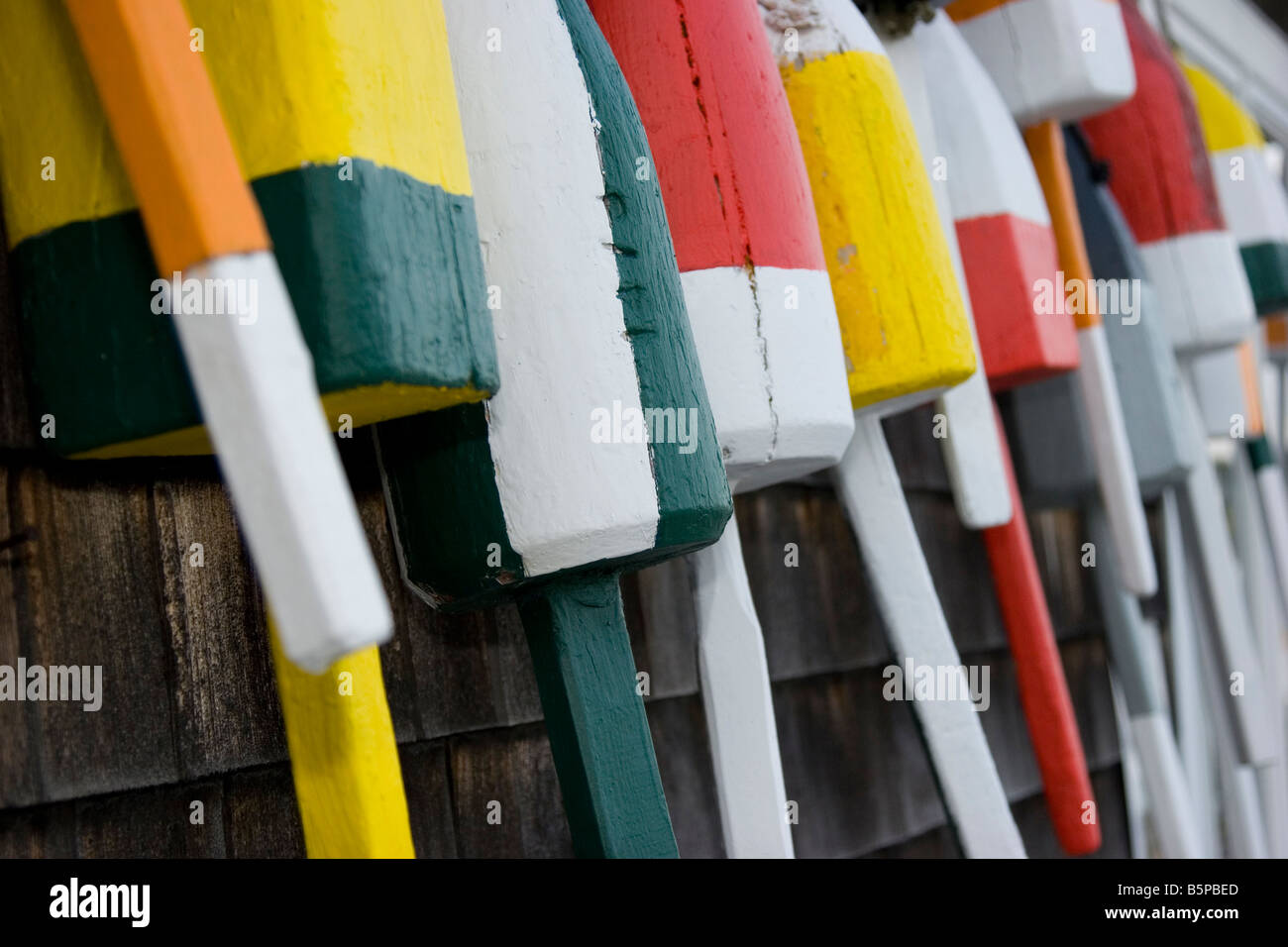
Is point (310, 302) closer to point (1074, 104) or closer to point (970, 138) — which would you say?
point (970, 138)

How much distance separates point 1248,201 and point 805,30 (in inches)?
37.3

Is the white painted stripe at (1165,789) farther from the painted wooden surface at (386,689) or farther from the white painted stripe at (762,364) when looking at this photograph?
the white painted stripe at (762,364)

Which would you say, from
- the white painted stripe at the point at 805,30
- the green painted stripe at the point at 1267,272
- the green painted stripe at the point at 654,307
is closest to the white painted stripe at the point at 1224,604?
the green painted stripe at the point at 1267,272

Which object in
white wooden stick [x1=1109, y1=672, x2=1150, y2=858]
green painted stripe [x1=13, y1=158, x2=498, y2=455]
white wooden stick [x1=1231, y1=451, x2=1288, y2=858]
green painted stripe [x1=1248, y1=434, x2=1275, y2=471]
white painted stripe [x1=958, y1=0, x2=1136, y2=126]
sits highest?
white painted stripe [x1=958, y1=0, x2=1136, y2=126]

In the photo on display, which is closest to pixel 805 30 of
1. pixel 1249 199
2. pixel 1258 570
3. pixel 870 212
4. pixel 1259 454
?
pixel 870 212

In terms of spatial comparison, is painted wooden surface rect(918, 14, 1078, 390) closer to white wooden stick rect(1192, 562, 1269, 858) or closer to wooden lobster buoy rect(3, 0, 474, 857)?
wooden lobster buoy rect(3, 0, 474, 857)

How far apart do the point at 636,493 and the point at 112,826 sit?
293 millimetres

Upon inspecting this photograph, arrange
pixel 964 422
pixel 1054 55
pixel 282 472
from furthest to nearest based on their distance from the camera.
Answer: pixel 1054 55, pixel 964 422, pixel 282 472

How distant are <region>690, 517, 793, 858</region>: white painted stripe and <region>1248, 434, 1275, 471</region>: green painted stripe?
→ 47.0 inches

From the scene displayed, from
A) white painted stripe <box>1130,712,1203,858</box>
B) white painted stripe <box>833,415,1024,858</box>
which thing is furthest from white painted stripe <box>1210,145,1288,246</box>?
white painted stripe <box>833,415,1024,858</box>

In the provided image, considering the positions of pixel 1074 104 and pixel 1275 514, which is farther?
pixel 1275 514

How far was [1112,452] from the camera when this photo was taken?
118 centimetres

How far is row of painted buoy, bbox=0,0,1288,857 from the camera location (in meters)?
0.45
